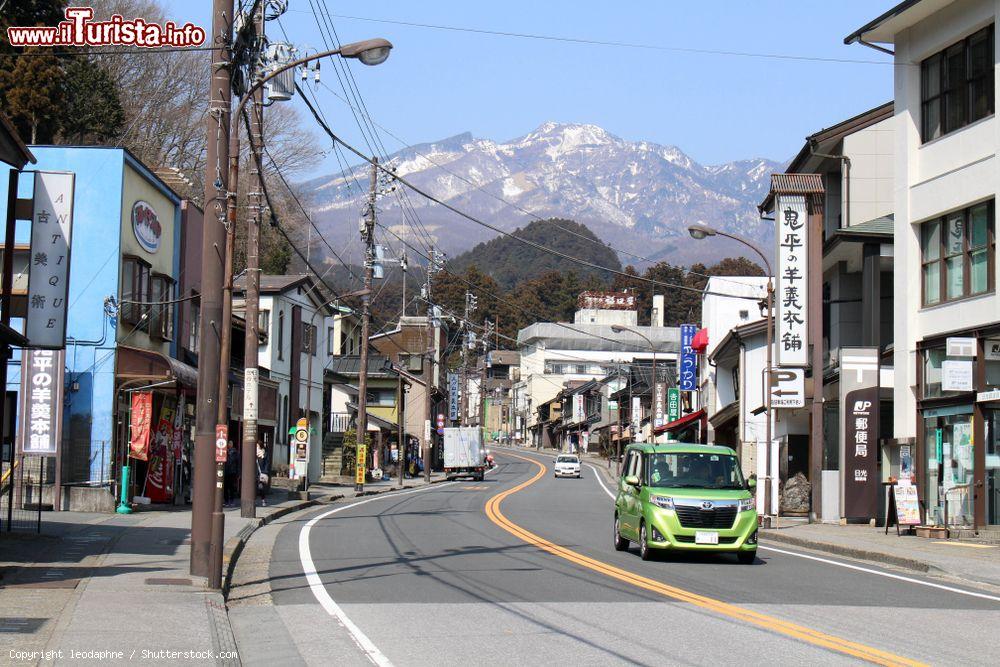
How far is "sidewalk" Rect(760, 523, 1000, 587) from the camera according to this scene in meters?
18.2

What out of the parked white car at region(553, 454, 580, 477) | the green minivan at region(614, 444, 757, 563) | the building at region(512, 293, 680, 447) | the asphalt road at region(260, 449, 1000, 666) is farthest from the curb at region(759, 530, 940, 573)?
the building at region(512, 293, 680, 447)

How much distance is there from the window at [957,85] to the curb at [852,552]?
10.2 metres

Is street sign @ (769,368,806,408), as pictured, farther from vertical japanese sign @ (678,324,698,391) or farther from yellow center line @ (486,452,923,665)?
vertical japanese sign @ (678,324,698,391)

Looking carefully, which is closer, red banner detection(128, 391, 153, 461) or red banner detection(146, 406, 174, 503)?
red banner detection(128, 391, 153, 461)

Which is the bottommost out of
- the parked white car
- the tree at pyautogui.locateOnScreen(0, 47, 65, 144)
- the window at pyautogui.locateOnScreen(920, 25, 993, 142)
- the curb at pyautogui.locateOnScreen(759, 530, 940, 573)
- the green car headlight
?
the parked white car

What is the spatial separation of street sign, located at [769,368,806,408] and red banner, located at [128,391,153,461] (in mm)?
16122

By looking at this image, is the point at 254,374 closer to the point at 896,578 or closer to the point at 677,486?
the point at 677,486

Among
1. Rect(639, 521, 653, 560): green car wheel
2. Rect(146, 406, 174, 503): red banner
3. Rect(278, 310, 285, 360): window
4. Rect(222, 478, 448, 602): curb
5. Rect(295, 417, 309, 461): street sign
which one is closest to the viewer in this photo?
Rect(222, 478, 448, 602): curb

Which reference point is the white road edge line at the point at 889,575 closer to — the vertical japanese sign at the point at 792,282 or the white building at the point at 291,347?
the vertical japanese sign at the point at 792,282

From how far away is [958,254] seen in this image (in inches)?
1037

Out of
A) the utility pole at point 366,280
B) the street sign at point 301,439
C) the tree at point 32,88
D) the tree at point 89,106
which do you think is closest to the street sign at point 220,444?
the street sign at point 301,439

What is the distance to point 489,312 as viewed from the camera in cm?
13450

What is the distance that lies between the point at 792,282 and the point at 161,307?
17160 millimetres

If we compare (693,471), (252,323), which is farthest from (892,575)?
(252,323)
